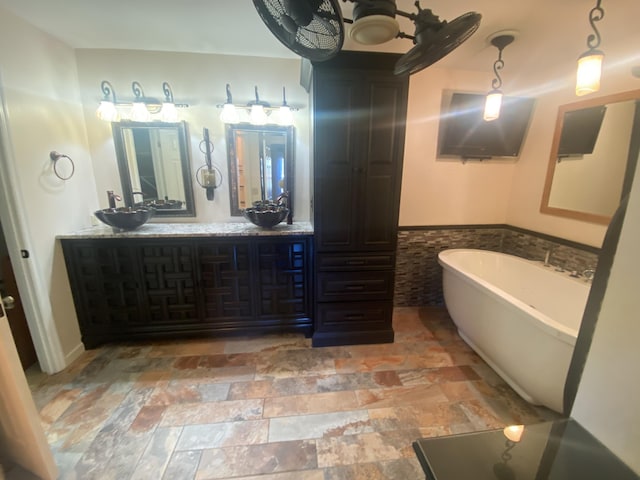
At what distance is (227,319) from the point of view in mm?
2408

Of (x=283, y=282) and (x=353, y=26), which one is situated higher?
(x=353, y=26)

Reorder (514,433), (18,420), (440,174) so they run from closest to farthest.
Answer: (514,433), (18,420), (440,174)

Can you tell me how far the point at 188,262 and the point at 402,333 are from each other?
6.81 feet

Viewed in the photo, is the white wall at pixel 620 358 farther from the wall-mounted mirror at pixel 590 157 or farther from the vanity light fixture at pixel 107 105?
the vanity light fixture at pixel 107 105

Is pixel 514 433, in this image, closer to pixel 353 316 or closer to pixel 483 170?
pixel 353 316

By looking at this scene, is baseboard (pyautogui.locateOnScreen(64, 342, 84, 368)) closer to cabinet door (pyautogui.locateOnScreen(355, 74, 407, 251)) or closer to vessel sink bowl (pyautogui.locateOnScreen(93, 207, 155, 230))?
vessel sink bowl (pyautogui.locateOnScreen(93, 207, 155, 230))

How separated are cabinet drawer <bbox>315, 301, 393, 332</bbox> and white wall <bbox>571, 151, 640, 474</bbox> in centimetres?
172

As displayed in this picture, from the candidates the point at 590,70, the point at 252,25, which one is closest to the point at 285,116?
the point at 252,25

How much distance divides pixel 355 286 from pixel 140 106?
2514mm

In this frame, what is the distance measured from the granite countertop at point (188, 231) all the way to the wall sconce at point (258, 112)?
995 millimetres

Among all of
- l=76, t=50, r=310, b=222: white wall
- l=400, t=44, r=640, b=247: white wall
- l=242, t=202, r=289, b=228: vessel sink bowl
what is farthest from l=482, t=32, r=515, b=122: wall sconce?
l=242, t=202, r=289, b=228: vessel sink bowl

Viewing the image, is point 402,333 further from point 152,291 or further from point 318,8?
point 318,8

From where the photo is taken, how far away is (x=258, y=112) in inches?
97.2

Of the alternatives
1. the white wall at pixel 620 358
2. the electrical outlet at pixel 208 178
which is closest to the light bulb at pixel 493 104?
the white wall at pixel 620 358
